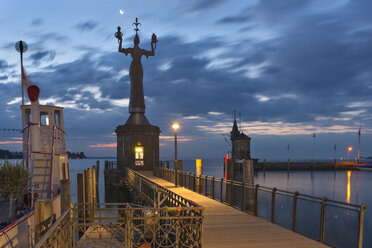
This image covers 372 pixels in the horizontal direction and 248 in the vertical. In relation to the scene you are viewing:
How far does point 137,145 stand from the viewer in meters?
40.2

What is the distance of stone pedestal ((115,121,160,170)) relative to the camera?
40.0m

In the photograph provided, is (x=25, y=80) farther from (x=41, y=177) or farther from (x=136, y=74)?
(x=136, y=74)

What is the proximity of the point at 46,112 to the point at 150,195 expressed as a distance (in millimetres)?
8249

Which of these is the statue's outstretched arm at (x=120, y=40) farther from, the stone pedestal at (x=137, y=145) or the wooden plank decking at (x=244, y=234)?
the wooden plank decking at (x=244, y=234)

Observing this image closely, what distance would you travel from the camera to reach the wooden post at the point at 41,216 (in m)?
6.45

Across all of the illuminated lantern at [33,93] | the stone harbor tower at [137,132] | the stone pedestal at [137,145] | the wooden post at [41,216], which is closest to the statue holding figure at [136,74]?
the stone harbor tower at [137,132]

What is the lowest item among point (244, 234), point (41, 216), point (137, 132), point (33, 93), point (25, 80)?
point (244, 234)

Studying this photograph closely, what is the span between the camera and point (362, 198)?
4897 centimetres

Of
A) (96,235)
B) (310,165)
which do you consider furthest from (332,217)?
(310,165)

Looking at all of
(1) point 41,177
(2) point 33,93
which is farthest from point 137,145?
Answer: (2) point 33,93

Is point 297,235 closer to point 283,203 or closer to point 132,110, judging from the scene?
point 283,203

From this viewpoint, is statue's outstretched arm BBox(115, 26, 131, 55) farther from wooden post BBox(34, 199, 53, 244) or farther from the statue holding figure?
wooden post BBox(34, 199, 53, 244)

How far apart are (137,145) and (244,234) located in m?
32.0

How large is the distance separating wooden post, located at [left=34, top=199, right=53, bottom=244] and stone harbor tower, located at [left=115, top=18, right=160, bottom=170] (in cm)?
3350
